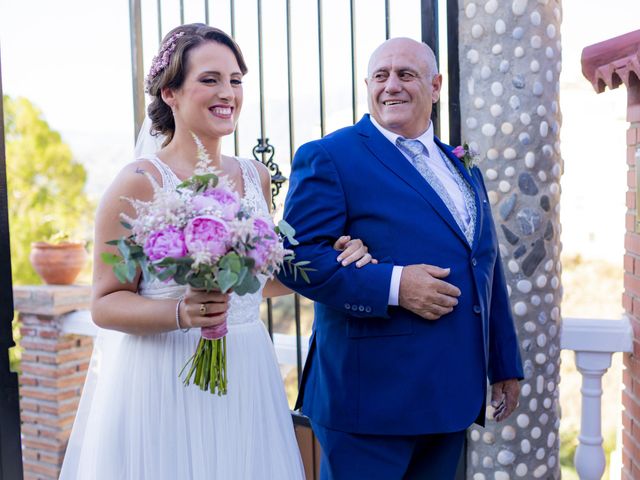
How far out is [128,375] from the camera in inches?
87.4

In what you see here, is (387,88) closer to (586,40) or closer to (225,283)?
(225,283)

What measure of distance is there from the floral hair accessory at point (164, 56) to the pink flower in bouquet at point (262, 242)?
0.76 meters

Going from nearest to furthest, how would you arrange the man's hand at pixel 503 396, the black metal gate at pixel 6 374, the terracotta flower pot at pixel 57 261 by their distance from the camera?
the man's hand at pixel 503 396 → the black metal gate at pixel 6 374 → the terracotta flower pot at pixel 57 261

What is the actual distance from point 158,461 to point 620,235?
15232 mm

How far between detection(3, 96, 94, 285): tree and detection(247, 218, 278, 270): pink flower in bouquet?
1357 cm

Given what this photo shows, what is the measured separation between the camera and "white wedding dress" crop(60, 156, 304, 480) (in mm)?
2162

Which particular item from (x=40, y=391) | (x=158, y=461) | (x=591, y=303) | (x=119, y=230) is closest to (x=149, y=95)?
(x=119, y=230)

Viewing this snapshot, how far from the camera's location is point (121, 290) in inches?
83.9

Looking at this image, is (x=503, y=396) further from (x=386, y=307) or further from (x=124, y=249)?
(x=124, y=249)

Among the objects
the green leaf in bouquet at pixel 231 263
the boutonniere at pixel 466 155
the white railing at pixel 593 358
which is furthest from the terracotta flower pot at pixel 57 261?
the green leaf in bouquet at pixel 231 263

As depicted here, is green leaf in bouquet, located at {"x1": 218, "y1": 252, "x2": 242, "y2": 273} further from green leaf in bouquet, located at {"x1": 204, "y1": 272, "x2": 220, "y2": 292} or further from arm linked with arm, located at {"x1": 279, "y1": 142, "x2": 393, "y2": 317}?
arm linked with arm, located at {"x1": 279, "y1": 142, "x2": 393, "y2": 317}

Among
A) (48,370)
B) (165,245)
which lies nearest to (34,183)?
(48,370)

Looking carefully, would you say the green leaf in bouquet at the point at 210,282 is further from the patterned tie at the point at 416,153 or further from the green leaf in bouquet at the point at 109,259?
the patterned tie at the point at 416,153

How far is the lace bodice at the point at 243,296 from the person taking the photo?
2158 millimetres
